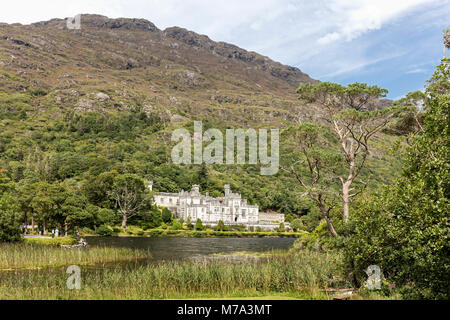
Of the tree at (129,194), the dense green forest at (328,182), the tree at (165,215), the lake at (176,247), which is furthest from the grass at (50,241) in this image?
the tree at (165,215)

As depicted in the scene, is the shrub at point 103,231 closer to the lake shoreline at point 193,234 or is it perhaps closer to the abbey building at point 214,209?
the lake shoreline at point 193,234

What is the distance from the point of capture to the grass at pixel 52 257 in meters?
22.2

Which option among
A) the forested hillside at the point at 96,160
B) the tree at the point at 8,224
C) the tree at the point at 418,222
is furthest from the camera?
the forested hillside at the point at 96,160

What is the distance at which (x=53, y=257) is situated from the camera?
24188mm

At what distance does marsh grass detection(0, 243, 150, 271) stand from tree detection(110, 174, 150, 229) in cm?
3921

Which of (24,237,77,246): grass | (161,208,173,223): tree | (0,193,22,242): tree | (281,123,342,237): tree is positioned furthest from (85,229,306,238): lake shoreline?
(281,123,342,237): tree

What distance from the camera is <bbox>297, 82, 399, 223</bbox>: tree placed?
818 inches

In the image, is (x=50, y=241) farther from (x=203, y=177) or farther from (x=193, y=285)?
(x=203, y=177)

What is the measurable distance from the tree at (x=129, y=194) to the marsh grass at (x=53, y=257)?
1544 inches

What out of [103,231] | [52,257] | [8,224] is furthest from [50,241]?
[103,231]

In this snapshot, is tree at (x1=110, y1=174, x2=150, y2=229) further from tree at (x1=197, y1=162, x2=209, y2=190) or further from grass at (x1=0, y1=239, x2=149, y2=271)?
tree at (x1=197, y1=162, x2=209, y2=190)

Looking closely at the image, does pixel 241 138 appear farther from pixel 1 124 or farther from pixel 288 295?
pixel 288 295

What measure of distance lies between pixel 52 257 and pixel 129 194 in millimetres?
45651
